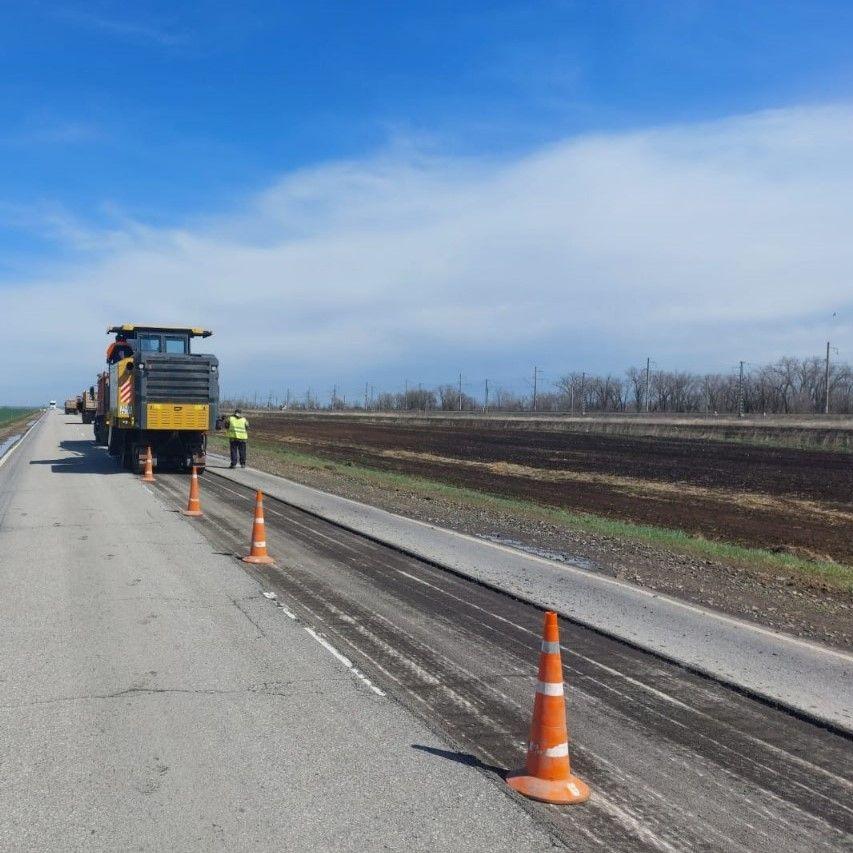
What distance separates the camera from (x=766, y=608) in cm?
1045

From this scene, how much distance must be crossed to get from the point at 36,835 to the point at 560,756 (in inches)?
106

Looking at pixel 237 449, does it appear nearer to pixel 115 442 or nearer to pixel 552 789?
pixel 115 442

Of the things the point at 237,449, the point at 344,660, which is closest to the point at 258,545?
the point at 344,660

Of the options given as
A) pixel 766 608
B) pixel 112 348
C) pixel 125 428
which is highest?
pixel 112 348

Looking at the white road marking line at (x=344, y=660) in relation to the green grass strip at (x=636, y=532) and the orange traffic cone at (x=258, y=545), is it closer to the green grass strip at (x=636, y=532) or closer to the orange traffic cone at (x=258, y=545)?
the orange traffic cone at (x=258, y=545)

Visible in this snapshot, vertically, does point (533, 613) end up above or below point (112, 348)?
below

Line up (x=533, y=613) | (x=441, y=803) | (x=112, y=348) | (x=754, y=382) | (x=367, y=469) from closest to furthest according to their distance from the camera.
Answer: (x=441, y=803) → (x=533, y=613) → (x=112, y=348) → (x=367, y=469) → (x=754, y=382)

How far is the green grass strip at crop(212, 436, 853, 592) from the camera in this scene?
45.8 feet

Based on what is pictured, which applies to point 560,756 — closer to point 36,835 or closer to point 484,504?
point 36,835

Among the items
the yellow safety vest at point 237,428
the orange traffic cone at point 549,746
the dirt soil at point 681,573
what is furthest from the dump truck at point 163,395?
the orange traffic cone at point 549,746

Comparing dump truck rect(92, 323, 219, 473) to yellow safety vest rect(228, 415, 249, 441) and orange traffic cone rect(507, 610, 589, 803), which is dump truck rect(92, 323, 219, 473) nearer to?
yellow safety vest rect(228, 415, 249, 441)

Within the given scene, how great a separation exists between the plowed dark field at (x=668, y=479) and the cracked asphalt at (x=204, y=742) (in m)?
11.9

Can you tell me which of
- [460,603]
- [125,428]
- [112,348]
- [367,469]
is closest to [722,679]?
[460,603]

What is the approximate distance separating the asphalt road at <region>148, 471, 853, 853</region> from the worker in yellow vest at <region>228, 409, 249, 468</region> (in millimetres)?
17160
